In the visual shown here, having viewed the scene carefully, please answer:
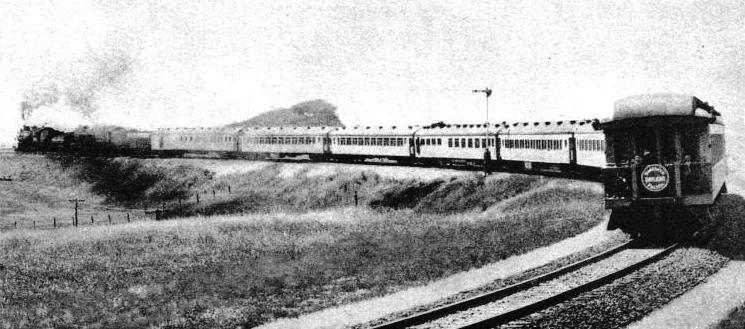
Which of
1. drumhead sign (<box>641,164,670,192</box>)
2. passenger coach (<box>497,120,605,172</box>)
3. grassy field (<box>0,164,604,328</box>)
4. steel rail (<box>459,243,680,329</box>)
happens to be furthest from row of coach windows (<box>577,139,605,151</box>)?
steel rail (<box>459,243,680,329</box>)

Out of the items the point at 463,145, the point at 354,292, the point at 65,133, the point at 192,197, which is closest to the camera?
the point at 354,292

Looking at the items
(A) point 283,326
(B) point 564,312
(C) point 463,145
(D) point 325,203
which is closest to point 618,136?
(B) point 564,312

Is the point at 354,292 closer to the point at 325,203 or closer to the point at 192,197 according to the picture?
the point at 325,203

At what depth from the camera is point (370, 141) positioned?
53.9m

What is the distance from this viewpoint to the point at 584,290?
13.2m

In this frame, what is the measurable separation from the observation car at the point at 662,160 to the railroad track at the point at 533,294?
118cm

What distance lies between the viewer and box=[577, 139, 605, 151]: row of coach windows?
102 ft

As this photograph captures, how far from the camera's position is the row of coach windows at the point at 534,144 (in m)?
37.2

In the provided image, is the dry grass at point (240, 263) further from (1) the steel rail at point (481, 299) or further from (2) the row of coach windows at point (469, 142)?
(2) the row of coach windows at point (469, 142)

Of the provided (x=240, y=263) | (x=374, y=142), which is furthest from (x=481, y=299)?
(x=374, y=142)

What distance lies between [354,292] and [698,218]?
8889mm

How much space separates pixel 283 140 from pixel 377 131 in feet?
42.4

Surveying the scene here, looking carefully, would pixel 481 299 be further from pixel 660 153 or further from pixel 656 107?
pixel 656 107

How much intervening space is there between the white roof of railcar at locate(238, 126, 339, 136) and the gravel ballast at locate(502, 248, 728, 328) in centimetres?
4517
